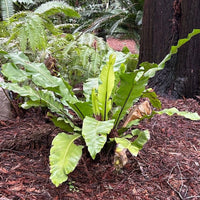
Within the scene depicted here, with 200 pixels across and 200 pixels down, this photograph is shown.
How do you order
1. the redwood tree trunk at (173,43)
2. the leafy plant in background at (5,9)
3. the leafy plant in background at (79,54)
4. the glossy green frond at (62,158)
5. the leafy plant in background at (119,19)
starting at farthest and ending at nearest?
the leafy plant in background at (119,19), the leafy plant in background at (5,9), the redwood tree trunk at (173,43), the leafy plant in background at (79,54), the glossy green frond at (62,158)

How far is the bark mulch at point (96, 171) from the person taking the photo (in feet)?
4.75

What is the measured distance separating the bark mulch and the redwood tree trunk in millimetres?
960

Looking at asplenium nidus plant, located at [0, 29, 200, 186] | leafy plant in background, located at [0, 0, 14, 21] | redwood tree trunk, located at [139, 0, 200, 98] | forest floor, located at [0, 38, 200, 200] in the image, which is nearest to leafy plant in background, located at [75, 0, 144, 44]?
leafy plant in background, located at [0, 0, 14, 21]

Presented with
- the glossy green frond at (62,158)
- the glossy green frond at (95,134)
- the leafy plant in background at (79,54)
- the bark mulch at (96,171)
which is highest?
the leafy plant in background at (79,54)

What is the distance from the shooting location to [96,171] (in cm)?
160

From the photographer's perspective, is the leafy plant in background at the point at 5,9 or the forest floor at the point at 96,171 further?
the leafy plant in background at the point at 5,9

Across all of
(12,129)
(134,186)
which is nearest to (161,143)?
(134,186)

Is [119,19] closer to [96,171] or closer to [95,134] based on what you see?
[96,171]

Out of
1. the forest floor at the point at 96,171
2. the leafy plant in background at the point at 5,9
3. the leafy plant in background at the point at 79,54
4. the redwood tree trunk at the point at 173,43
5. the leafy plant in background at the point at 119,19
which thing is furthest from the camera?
the leafy plant in background at the point at 119,19

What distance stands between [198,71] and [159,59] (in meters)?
0.52

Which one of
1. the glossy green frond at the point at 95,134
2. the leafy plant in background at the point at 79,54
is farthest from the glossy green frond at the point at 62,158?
the leafy plant in background at the point at 79,54

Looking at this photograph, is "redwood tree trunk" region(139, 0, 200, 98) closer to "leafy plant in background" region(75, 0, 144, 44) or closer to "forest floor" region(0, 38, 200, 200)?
"forest floor" region(0, 38, 200, 200)

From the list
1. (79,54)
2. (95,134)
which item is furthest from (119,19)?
(95,134)

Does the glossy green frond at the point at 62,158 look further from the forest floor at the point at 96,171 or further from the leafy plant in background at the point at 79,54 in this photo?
the leafy plant in background at the point at 79,54
